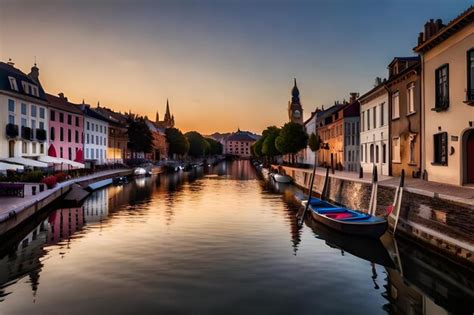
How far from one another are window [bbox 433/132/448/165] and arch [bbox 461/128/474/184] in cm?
163

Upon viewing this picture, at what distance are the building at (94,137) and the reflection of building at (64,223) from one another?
121ft

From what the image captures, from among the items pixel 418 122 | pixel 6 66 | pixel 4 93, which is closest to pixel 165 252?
pixel 418 122

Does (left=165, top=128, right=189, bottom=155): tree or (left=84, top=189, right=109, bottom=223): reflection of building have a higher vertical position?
(left=165, top=128, right=189, bottom=155): tree

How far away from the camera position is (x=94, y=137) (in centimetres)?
7619

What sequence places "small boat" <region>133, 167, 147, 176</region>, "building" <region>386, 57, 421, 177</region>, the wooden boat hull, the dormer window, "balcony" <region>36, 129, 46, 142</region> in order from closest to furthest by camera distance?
the wooden boat hull < "building" <region>386, 57, 421, 177</region> < the dormer window < "balcony" <region>36, 129, 46, 142</region> < "small boat" <region>133, 167, 147, 176</region>

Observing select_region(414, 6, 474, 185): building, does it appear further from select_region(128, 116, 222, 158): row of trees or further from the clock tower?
the clock tower

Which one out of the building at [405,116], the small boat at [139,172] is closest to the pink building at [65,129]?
the small boat at [139,172]

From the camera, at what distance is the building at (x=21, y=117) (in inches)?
1843

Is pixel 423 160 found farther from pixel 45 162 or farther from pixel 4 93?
pixel 4 93

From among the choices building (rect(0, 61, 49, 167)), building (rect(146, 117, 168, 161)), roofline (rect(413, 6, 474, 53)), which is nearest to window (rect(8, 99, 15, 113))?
building (rect(0, 61, 49, 167))

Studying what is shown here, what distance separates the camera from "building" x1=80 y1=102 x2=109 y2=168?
72062 mm

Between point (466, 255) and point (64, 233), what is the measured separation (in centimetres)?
2058

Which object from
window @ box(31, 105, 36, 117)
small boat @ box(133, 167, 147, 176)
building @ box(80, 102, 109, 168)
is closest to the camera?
window @ box(31, 105, 36, 117)

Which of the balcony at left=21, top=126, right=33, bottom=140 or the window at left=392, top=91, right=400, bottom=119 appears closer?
the window at left=392, top=91, right=400, bottom=119
